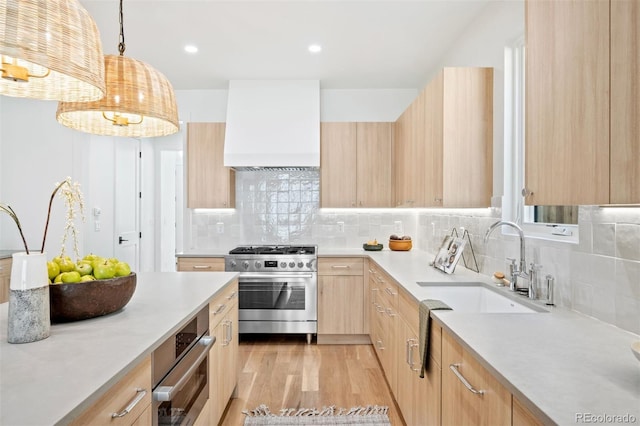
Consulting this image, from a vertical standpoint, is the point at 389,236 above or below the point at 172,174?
below

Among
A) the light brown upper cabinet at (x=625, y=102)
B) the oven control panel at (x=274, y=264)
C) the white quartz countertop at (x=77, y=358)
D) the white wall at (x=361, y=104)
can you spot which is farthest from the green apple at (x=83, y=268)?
the white wall at (x=361, y=104)

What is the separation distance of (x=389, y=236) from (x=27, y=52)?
3.89 meters

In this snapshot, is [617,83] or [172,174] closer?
[617,83]

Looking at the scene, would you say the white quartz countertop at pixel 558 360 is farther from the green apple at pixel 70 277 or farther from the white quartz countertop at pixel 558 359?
the green apple at pixel 70 277

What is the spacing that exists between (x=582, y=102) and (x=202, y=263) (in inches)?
137

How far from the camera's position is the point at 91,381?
0.94 m

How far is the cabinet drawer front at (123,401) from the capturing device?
94 centimetres

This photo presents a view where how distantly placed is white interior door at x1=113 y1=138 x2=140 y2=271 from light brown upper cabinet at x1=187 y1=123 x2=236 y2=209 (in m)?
1.33

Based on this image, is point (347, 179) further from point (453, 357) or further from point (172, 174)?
point (172, 174)

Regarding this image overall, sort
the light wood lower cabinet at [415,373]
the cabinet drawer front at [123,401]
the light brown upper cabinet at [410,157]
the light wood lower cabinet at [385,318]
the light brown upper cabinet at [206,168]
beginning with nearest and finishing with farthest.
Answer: the cabinet drawer front at [123,401] < the light wood lower cabinet at [415,373] < the light wood lower cabinet at [385,318] < the light brown upper cabinet at [410,157] < the light brown upper cabinet at [206,168]

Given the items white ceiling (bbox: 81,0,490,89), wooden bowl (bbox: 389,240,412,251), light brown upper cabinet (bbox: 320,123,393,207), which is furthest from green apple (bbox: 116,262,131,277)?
wooden bowl (bbox: 389,240,412,251)

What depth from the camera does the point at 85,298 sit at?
141cm

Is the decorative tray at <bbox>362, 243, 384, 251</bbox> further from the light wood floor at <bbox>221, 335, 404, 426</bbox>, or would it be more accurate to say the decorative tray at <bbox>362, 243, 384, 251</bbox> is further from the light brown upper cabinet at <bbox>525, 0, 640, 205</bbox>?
the light brown upper cabinet at <bbox>525, 0, 640, 205</bbox>

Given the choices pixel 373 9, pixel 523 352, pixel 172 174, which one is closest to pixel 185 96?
pixel 172 174
